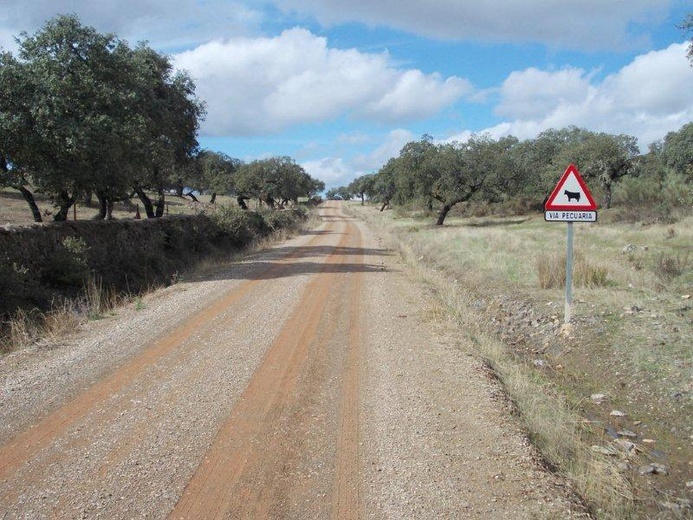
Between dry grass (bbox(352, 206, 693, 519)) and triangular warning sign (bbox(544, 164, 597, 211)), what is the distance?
2130 millimetres

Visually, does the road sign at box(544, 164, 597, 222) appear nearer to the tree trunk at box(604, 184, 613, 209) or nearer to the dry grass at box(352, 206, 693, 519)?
the dry grass at box(352, 206, 693, 519)

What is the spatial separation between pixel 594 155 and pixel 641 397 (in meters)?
36.8

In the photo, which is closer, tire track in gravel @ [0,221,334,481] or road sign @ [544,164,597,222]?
tire track in gravel @ [0,221,334,481]

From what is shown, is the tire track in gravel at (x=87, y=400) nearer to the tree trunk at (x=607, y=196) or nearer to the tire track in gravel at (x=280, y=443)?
the tire track in gravel at (x=280, y=443)

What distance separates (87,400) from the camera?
555cm

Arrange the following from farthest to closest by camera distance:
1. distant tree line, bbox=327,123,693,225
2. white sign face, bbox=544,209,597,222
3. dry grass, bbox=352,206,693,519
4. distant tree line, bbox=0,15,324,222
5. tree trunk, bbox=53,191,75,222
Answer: distant tree line, bbox=327,123,693,225
tree trunk, bbox=53,191,75,222
distant tree line, bbox=0,15,324,222
white sign face, bbox=544,209,597,222
dry grass, bbox=352,206,693,519

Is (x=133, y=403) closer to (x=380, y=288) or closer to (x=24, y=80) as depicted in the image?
(x=380, y=288)

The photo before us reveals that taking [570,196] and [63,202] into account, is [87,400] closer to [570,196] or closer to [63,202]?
[570,196]

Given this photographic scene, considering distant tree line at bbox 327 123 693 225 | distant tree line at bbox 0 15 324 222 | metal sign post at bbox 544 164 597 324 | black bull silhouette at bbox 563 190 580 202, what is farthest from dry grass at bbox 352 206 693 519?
distant tree line at bbox 327 123 693 225

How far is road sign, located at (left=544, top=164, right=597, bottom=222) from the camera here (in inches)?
356

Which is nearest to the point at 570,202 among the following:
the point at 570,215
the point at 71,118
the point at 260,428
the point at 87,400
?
the point at 570,215

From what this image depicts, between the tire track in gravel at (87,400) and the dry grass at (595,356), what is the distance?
4238 millimetres

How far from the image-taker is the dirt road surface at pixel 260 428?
3.81m

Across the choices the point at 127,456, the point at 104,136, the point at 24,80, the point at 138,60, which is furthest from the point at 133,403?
the point at 138,60
